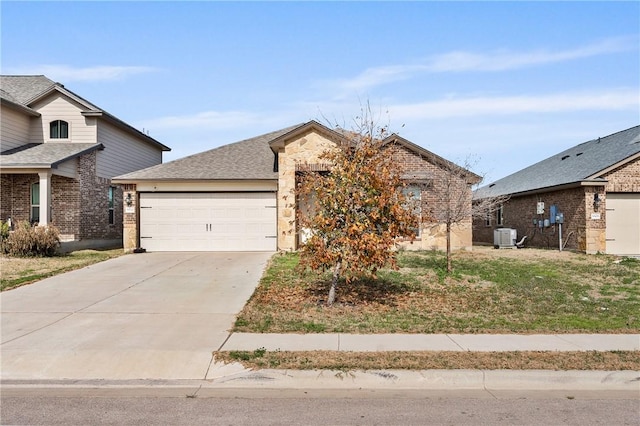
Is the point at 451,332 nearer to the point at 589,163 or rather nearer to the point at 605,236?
the point at 605,236

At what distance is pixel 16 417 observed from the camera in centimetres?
507

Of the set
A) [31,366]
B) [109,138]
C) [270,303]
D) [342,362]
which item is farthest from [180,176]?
[342,362]

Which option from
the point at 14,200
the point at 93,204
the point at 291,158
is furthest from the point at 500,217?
the point at 14,200

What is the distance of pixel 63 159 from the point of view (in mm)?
19172

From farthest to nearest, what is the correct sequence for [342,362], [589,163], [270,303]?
[589,163]
[270,303]
[342,362]

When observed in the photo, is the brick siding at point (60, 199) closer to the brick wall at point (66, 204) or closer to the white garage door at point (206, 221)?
the brick wall at point (66, 204)

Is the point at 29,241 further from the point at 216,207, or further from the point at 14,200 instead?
the point at 216,207

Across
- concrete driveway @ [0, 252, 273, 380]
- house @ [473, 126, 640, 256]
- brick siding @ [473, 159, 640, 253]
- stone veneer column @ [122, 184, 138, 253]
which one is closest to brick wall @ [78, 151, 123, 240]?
stone veneer column @ [122, 184, 138, 253]

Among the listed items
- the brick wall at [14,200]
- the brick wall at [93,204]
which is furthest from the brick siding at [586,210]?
the brick wall at [14,200]

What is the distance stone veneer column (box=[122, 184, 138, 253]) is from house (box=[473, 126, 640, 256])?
1314cm

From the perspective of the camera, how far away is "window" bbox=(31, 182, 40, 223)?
21.0m

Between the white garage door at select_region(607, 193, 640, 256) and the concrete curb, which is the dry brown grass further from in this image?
the white garage door at select_region(607, 193, 640, 256)

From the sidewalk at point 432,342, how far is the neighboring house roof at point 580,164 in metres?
12.5

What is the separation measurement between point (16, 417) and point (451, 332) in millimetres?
6178
